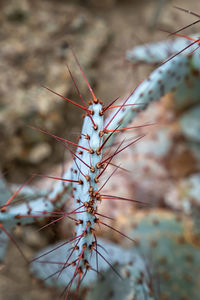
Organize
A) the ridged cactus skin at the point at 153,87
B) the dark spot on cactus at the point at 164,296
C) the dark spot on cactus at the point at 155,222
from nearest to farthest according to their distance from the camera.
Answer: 1. the ridged cactus skin at the point at 153,87
2. the dark spot on cactus at the point at 164,296
3. the dark spot on cactus at the point at 155,222

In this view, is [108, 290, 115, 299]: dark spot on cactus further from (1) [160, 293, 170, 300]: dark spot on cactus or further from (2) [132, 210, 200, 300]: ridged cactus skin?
(1) [160, 293, 170, 300]: dark spot on cactus

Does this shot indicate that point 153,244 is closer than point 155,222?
Yes

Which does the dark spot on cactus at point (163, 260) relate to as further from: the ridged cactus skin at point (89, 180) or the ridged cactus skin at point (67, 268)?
the ridged cactus skin at point (89, 180)

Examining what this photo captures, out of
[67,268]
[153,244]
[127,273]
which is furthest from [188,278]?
[67,268]

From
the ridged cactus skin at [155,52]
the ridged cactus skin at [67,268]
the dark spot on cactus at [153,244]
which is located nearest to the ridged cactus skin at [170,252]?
the dark spot on cactus at [153,244]

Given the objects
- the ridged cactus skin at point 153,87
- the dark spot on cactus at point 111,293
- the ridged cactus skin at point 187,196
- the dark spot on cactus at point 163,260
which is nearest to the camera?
the ridged cactus skin at point 153,87

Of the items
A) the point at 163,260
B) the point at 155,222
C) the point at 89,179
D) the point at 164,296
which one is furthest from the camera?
the point at 155,222

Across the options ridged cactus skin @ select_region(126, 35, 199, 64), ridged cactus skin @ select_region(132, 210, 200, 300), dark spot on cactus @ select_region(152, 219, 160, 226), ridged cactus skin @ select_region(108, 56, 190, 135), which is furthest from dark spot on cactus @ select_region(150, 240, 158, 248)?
ridged cactus skin @ select_region(126, 35, 199, 64)

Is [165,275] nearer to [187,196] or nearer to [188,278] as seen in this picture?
[188,278]
